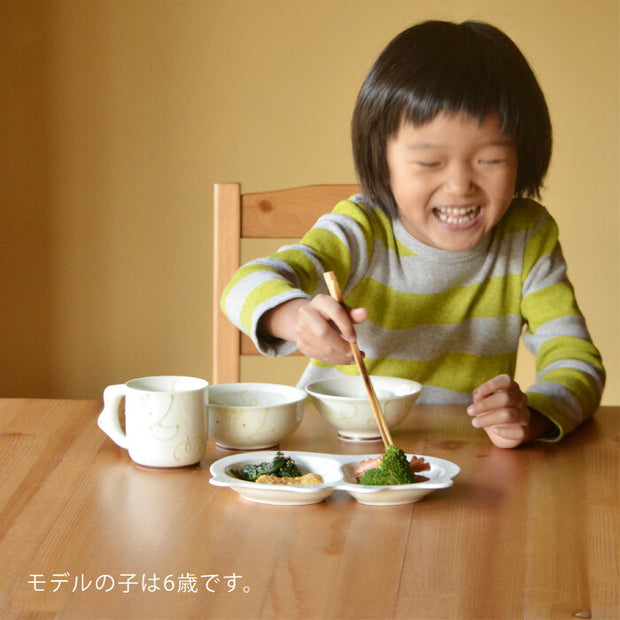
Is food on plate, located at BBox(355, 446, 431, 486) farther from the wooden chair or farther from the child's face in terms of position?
the wooden chair

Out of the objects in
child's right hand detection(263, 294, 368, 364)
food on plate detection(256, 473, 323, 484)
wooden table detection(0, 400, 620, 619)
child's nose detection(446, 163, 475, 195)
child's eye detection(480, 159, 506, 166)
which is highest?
child's eye detection(480, 159, 506, 166)

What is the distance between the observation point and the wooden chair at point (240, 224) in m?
1.39

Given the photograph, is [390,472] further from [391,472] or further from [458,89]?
[458,89]

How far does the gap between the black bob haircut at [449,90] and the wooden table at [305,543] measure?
1.46ft

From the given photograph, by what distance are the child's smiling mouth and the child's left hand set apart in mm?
299

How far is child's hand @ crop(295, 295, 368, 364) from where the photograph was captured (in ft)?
2.81

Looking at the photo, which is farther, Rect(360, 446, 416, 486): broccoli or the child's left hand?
the child's left hand

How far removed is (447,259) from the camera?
133 centimetres

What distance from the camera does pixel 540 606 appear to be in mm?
553

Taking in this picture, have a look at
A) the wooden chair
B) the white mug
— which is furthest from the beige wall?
the white mug

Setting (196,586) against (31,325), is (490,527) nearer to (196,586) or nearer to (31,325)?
(196,586)

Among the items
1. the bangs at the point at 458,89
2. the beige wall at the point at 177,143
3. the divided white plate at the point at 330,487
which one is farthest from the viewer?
the beige wall at the point at 177,143

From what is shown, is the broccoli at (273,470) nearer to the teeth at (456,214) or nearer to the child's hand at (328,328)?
the child's hand at (328,328)

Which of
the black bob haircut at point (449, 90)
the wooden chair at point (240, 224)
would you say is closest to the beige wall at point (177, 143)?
the wooden chair at point (240, 224)
